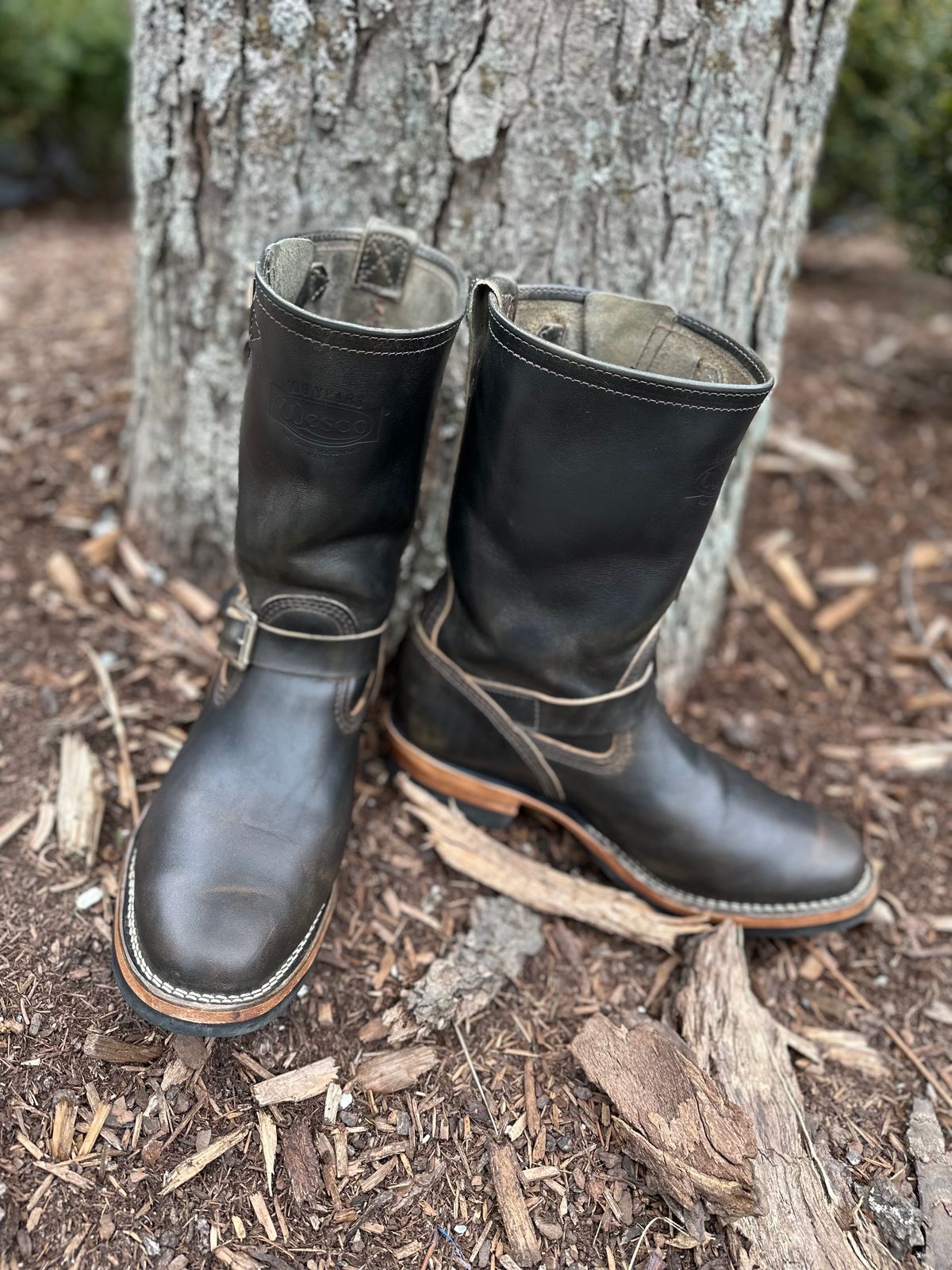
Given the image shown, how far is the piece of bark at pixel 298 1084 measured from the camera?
1.42 metres

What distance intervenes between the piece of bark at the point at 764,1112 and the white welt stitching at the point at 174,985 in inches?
26.5

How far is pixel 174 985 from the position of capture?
137cm

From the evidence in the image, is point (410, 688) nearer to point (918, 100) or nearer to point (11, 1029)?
point (11, 1029)

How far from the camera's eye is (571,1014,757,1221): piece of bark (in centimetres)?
136

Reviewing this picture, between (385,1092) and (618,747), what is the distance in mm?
714

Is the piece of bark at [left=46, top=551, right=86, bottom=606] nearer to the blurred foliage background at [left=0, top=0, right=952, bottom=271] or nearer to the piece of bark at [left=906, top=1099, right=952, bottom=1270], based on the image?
the piece of bark at [left=906, top=1099, right=952, bottom=1270]

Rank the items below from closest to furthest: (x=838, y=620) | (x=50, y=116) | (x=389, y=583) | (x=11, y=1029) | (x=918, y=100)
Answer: (x=11, y=1029), (x=389, y=583), (x=838, y=620), (x=918, y=100), (x=50, y=116)

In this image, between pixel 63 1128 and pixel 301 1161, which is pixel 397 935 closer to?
pixel 301 1161

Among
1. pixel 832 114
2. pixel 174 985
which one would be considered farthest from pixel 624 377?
pixel 832 114

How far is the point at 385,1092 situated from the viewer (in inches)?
58.2

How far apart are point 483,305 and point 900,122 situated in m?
2.37

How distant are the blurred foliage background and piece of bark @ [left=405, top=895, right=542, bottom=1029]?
8.66 feet

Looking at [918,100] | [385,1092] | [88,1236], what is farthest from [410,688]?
[918,100]

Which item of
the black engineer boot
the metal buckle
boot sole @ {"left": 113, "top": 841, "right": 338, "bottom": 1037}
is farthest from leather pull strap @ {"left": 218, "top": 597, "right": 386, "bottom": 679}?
boot sole @ {"left": 113, "top": 841, "right": 338, "bottom": 1037}
